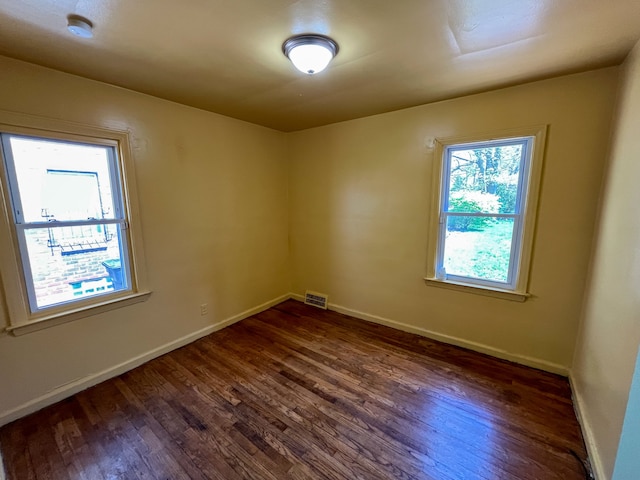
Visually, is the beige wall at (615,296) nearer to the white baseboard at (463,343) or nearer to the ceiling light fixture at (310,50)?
the white baseboard at (463,343)

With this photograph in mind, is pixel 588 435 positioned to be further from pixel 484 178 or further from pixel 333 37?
pixel 333 37

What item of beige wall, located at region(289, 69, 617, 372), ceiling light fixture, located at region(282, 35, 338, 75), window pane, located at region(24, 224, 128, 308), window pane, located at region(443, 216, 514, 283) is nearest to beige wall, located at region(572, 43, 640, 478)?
beige wall, located at region(289, 69, 617, 372)

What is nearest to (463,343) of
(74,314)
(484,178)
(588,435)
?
(588,435)

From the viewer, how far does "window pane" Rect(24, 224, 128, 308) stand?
1.95 meters

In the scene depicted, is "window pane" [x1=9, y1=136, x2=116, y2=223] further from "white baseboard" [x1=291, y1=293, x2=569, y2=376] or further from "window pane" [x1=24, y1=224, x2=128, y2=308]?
"white baseboard" [x1=291, y1=293, x2=569, y2=376]

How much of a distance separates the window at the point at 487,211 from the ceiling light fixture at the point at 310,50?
1.54 m

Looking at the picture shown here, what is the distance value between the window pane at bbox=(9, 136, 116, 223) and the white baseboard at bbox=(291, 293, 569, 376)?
2.81 metres

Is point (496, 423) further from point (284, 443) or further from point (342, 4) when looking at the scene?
point (342, 4)

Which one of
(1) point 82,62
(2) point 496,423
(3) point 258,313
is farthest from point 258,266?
(2) point 496,423

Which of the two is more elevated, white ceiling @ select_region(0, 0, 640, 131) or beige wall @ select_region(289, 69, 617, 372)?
white ceiling @ select_region(0, 0, 640, 131)

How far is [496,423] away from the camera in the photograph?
1.82 metres

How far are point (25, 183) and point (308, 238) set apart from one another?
108 inches

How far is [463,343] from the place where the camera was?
2732 millimetres

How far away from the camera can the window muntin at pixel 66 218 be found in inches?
73.2
